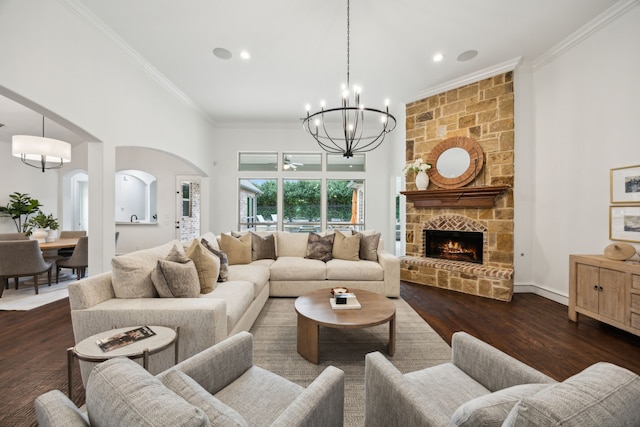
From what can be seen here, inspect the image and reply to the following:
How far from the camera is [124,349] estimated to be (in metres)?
1.50

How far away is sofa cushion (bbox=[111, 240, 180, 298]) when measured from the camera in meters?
2.11

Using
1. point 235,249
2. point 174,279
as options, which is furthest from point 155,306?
point 235,249

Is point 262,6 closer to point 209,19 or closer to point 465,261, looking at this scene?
point 209,19

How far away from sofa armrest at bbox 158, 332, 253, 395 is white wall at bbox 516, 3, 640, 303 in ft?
13.4

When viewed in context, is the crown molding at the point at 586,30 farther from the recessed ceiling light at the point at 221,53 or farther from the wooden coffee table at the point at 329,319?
the recessed ceiling light at the point at 221,53

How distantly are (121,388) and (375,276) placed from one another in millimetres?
3408

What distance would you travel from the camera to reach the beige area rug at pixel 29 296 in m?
3.50

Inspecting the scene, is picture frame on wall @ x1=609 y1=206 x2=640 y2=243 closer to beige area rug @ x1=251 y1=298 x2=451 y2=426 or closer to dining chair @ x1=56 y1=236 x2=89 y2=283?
beige area rug @ x1=251 y1=298 x2=451 y2=426

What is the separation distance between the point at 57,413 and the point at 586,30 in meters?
5.31

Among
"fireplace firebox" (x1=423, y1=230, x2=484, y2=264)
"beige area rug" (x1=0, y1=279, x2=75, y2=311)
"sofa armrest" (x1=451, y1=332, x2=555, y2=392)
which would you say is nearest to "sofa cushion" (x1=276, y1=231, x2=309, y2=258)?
"fireplace firebox" (x1=423, y1=230, x2=484, y2=264)

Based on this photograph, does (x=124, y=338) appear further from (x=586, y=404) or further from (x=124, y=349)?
(x=586, y=404)

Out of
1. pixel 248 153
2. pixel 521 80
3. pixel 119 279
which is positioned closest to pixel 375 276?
pixel 119 279

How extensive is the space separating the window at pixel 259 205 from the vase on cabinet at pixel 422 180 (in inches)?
129

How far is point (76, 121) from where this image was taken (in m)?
2.74
